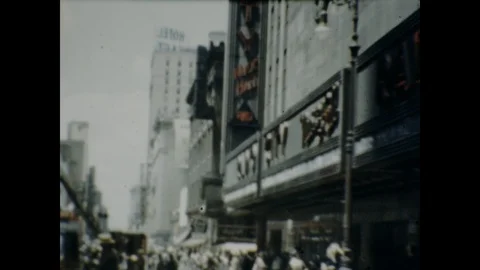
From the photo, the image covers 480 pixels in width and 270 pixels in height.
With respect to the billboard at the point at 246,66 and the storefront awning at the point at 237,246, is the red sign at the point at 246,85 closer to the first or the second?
the billboard at the point at 246,66

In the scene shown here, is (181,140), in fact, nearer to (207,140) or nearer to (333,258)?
(207,140)

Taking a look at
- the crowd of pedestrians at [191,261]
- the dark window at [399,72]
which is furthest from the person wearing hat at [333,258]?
the dark window at [399,72]

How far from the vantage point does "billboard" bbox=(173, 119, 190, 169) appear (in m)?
41.8

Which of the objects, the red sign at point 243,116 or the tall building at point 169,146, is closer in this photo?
the red sign at point 243,116

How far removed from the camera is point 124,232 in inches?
583

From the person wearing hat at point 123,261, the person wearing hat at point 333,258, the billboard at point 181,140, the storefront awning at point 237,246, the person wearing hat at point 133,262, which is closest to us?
the person wearing hat at point 333,258

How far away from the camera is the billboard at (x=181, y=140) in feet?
137

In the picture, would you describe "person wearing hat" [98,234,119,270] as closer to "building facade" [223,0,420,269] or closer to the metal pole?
"building facade" [223,0,420,269]

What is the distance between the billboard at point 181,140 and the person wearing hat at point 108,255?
89.4ft

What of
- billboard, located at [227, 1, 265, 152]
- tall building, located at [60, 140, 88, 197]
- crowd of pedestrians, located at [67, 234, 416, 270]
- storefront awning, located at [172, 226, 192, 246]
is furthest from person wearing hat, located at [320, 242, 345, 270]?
storefront awning, located at [172, 226, 192, 246]
